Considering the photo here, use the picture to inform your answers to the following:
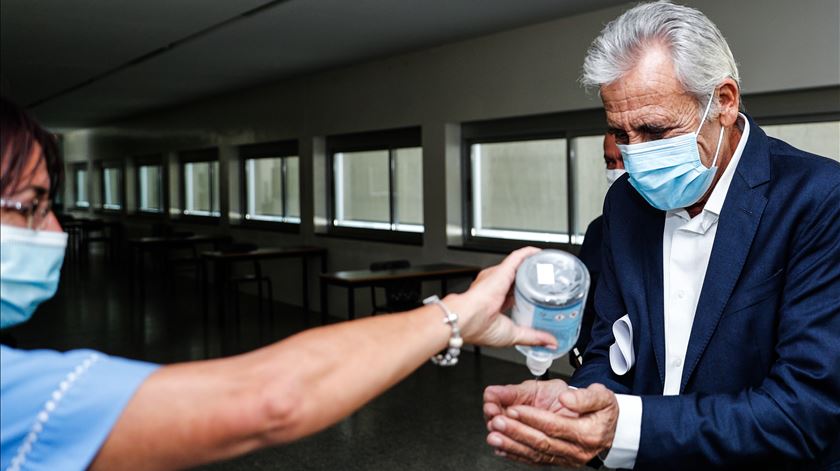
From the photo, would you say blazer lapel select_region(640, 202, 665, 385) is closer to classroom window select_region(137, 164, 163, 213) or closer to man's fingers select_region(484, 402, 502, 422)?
man's fingers select_region(484, 402, 502, 422)

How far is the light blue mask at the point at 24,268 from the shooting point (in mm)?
1068

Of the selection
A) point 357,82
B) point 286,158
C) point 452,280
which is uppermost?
point 357,82

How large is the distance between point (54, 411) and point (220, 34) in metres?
6.11

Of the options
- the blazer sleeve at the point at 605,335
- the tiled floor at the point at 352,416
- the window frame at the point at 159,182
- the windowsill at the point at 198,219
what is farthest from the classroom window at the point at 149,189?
the blazer sleeve at the point at 605,335

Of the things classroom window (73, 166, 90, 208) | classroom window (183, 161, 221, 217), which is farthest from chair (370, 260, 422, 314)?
classroom window (73, 166, 90, 208)

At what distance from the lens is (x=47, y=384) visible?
0.87 m

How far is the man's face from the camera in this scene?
→ 146 cm

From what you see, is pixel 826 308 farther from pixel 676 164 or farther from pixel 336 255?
pixel 336 255

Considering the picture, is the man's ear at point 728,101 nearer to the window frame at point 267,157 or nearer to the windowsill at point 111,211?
the window frame at point 267,157

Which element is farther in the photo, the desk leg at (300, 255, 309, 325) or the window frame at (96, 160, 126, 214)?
the window frame at (96, 160, 126, 214)

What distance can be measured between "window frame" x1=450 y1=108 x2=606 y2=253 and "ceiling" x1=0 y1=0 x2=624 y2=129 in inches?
29.9

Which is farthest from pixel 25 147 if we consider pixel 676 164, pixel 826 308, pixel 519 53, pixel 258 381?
pixel 519 53

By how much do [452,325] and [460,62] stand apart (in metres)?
5.98

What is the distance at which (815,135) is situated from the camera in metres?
4.68
